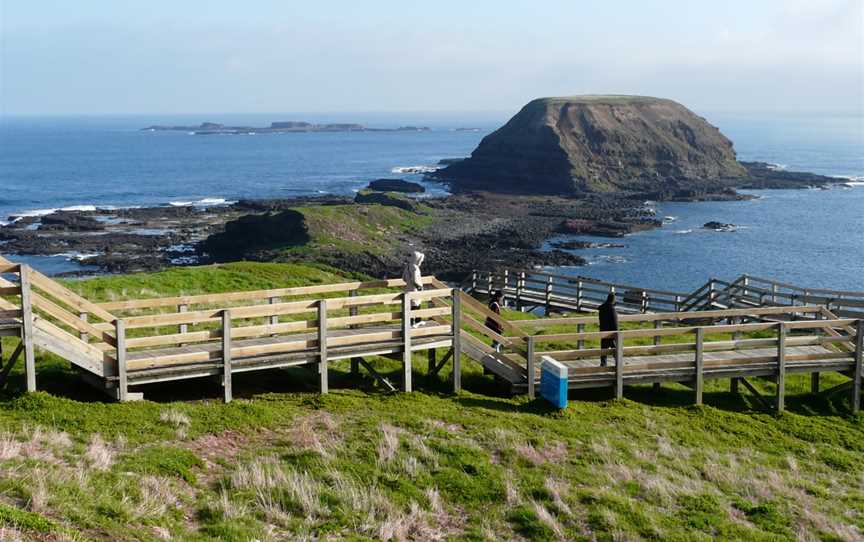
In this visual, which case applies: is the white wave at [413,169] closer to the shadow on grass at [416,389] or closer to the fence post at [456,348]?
the shadow on grass at [416,389]

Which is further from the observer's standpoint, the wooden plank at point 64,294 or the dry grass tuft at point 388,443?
the wooden plank at point 64,294

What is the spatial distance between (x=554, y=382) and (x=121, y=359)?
26.4ft

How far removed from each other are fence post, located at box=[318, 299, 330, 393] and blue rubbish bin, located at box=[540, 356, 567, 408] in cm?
433

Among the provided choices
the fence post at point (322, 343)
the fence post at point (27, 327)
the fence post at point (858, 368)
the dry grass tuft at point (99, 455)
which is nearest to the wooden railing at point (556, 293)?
the fence post at point (858, 368)

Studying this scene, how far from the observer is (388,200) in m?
103

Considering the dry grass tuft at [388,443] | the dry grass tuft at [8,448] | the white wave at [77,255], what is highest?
the dry grass tuft at [8,448]

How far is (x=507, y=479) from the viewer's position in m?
14.0

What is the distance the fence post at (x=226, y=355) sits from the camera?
53.7 feet

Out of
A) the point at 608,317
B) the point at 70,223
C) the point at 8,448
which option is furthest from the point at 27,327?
the point at 70,223

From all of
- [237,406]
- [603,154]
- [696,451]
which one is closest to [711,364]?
[696,451]

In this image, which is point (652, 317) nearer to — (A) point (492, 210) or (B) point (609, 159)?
(A) point (492, 210)

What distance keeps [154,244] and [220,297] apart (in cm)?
6197

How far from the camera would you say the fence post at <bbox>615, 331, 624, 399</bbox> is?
61.4 ft

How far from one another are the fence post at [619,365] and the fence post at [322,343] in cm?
601
